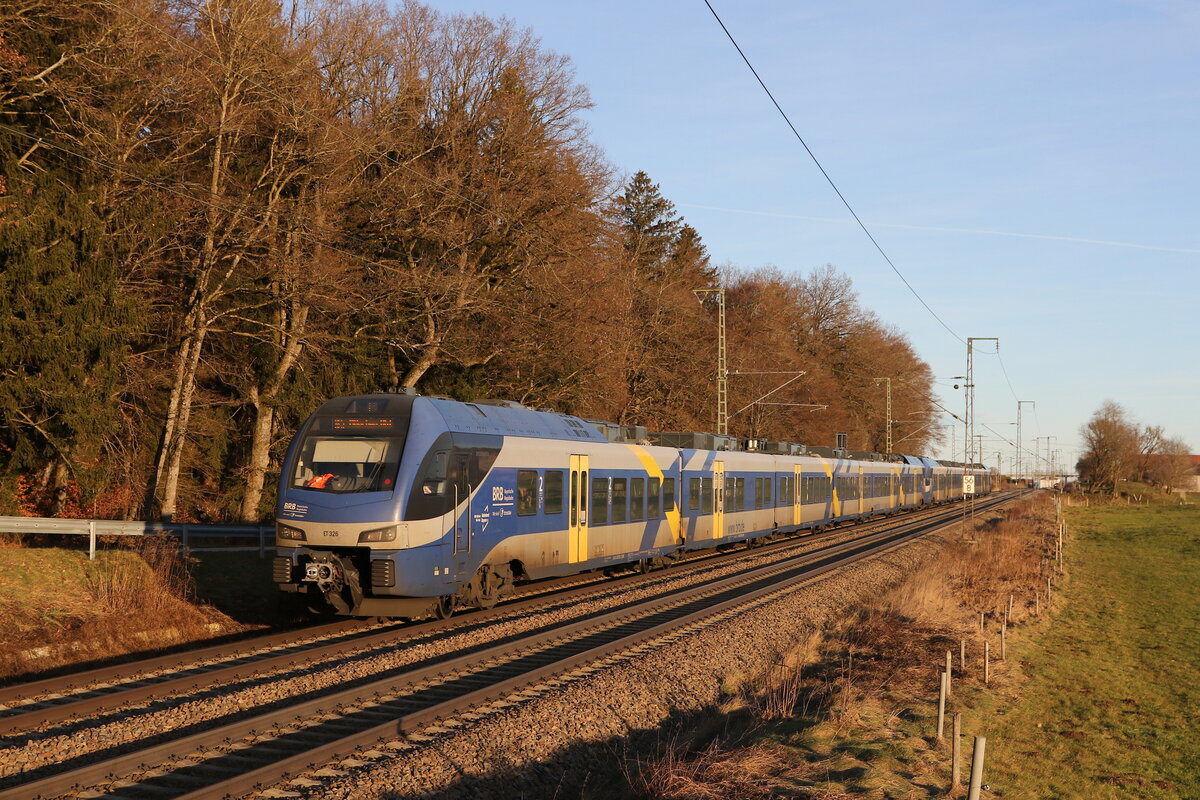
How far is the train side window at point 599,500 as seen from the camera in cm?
1986

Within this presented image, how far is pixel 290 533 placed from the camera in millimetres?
14180

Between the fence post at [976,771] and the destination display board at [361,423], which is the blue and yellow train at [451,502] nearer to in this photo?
the destination display board at [361,423]

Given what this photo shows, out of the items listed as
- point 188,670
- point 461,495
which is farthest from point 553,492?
point 188,670

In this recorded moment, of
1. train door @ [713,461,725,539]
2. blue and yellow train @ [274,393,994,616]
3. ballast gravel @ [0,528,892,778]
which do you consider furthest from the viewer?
train door @ [713,461,725,539]

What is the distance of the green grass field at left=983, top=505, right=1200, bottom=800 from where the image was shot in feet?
33.8

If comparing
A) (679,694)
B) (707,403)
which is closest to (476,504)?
(679,694)

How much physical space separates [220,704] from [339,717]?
1.13 metres

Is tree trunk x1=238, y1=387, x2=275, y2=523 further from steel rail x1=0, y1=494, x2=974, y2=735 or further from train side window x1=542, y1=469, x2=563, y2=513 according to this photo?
steel rail x1=0, y1=494, x2=974, y2=735

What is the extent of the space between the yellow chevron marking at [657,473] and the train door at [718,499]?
2570mm

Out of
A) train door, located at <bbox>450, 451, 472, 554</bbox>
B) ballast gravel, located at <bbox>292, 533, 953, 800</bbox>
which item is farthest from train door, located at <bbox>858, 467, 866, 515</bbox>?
train door, located at <bbox>450, 451, 472, 554</bbox>

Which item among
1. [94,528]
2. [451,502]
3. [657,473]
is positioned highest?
[657,473]

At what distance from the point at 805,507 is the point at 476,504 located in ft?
78.0

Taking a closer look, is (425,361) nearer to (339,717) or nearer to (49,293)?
(49,293)

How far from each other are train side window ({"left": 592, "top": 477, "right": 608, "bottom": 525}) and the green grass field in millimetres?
7747
